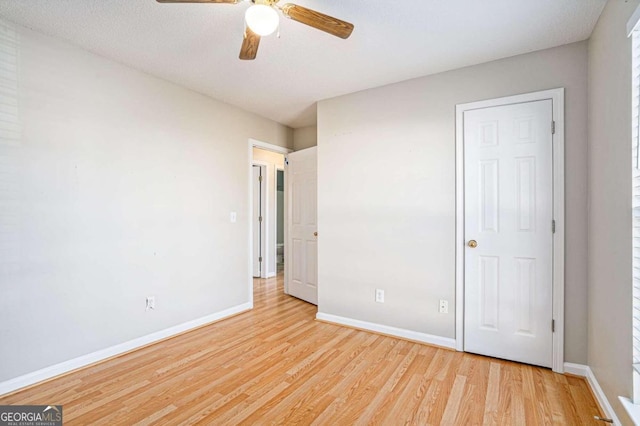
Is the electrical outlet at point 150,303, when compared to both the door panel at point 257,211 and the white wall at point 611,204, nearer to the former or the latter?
the door panel at point 257,211

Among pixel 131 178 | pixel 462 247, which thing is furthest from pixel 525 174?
pixel 131 178

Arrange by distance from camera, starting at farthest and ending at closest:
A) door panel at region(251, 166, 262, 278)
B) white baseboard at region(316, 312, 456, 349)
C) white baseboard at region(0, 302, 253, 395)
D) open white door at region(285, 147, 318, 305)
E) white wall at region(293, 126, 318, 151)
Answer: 1. door panel at region(251, 166, 262, 278)
2. white wall at region(293, 126, 318, 151)
3. open white door at region(285, 147, 318, 305)
4. white baseboard at region(316, 312, 456, 349)
5. white baseboard at region(0, 302, 253, 395)

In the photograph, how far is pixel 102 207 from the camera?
8.27 feet

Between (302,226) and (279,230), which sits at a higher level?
(302,226)

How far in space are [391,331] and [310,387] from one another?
3.96 feet

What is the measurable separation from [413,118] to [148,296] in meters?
3.00

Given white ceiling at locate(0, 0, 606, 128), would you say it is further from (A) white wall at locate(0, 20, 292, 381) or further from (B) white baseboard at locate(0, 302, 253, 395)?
(B) white baseboard at locate(0, 302, 253, 395)

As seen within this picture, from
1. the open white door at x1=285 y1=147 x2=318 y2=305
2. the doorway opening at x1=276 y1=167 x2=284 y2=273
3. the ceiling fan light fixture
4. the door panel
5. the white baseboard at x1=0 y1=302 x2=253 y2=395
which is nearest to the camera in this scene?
the ceiling fan light fixture

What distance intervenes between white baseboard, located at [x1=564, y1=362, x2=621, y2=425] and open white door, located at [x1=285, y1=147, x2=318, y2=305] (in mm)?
2600

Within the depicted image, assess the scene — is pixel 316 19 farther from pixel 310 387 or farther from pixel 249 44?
pixel 310 387

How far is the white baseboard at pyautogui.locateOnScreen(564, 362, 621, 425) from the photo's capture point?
5.71ft

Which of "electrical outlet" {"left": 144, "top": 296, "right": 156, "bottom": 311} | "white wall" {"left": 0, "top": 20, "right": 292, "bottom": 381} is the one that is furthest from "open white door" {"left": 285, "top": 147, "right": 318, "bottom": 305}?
"electrical outlet" {"left": 144, "top": 296, "right": 156, "bottom": 311}

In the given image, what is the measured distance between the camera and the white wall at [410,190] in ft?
7.53

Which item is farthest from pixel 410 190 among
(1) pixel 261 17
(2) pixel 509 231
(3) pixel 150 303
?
(3) pixel 150 303
